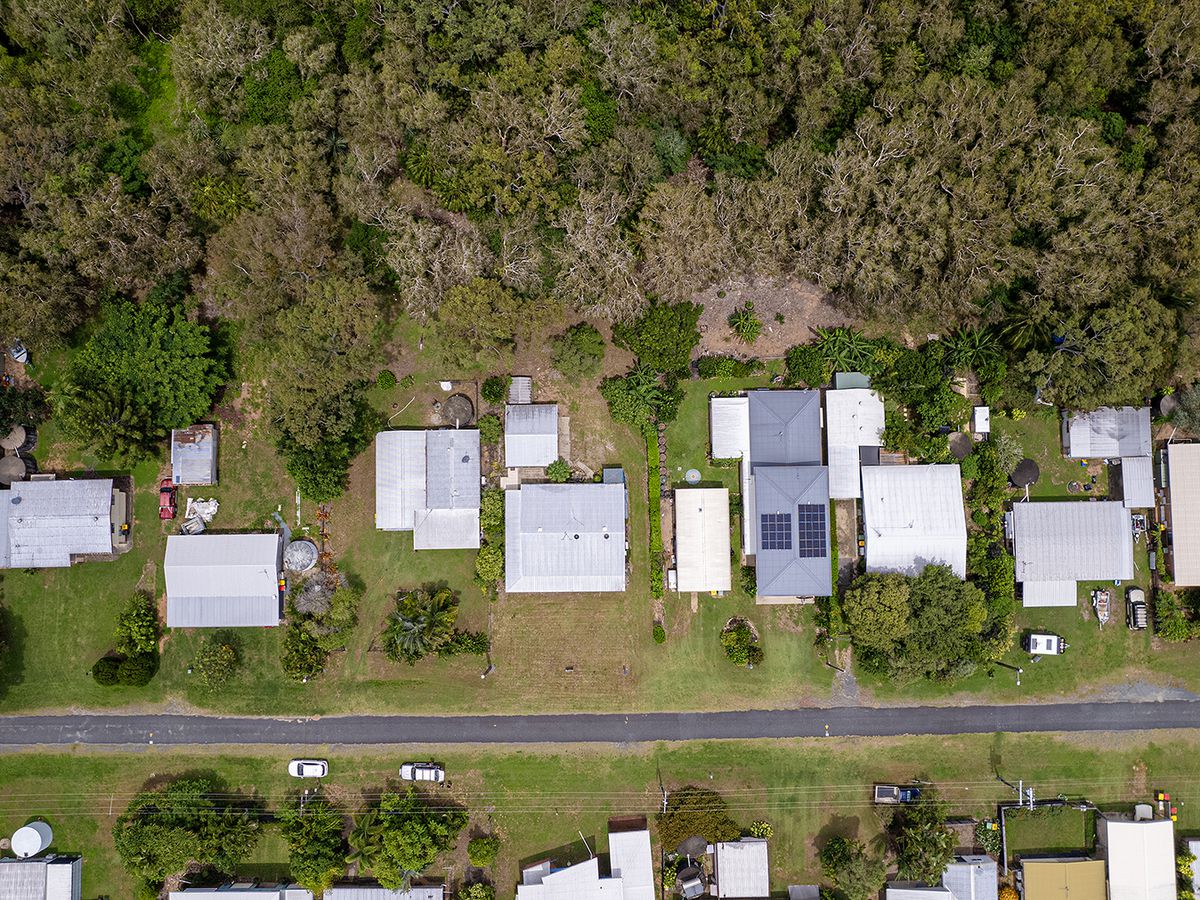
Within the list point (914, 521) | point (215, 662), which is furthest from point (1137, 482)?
point (215, 662)

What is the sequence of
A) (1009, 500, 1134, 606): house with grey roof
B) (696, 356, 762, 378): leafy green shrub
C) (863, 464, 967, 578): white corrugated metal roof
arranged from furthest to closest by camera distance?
(696, 356, 762, 378): leafy green shrub
(1009, 500, 1134, 606): house with grey roof
(863, 464, 967, 578): white corrugated metal roof

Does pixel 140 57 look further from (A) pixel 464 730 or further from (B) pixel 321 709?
(A) pixel 464 730

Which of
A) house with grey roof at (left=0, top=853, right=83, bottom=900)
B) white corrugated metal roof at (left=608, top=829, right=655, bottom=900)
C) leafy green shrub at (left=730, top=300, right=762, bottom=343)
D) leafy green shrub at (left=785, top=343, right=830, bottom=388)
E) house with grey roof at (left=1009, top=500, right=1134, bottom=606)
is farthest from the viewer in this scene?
leafy green shrub at (left=730, top=300, right=762, bottom=343)

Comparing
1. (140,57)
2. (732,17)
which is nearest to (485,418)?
(732,17)

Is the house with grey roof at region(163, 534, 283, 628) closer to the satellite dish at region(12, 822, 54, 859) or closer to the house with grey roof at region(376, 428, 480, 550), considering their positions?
the house with grey roof at region(376, 428, 480, 550)

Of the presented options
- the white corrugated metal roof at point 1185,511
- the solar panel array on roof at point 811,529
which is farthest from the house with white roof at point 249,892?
the white corrugated metal roof at point 1185,511

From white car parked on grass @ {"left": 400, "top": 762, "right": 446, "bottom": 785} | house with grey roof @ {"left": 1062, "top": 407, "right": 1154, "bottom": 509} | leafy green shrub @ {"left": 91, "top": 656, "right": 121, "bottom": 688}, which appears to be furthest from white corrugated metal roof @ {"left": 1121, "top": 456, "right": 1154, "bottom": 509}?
leafy green shrub @ {"left": 91, "top": 656, "right": 121, "bottom": 688}

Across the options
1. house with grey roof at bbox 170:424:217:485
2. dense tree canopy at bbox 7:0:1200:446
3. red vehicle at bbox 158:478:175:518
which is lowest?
red vehicle at bbox 158:478:175:518
